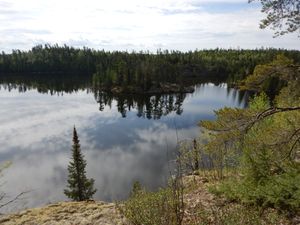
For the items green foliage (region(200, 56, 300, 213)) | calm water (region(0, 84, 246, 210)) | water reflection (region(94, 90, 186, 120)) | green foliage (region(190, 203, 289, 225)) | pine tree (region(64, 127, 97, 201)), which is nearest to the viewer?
green foliage (region(190, 203, 289, 225))

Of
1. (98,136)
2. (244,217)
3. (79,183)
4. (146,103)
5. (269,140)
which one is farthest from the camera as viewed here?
(146,103)

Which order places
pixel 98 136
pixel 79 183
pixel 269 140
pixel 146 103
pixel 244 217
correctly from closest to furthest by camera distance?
pixel 244 217
pixel 269 140
pixel 79 183
pixel 98 136
pixel 146 103

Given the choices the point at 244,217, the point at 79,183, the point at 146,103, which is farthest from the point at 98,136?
the point at 244,217

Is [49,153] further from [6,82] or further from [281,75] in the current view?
[6,82]

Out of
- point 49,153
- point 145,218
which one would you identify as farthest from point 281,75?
point 49,153

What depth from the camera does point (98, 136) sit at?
6606 cm

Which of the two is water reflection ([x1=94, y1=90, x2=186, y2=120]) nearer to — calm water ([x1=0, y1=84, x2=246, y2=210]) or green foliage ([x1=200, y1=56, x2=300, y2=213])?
calm water ([x1=0, y1=84, x2=246, y2=210])

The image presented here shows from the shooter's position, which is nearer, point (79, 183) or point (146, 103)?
point (79, 183)

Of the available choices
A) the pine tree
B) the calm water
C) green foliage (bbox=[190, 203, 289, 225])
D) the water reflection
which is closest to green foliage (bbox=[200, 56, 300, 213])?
green foliage (bbox=[190, 203, 289, 225])

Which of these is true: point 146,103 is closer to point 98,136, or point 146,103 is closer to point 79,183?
point 98,136

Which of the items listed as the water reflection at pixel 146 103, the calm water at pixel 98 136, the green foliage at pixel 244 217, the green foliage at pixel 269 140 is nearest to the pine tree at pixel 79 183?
the calm water at pixel 98 136

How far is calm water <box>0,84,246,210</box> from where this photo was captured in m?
43.5

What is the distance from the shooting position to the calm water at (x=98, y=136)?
43.5m

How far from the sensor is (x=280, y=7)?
10.9 meters
